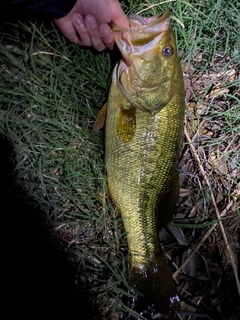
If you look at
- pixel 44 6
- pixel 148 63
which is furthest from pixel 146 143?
pixel 44 6

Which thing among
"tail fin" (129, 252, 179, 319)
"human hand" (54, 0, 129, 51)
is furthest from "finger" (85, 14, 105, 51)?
"tail fin" (129, 252, 179, 319)

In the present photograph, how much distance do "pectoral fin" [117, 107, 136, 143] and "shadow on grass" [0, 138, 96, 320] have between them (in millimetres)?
753

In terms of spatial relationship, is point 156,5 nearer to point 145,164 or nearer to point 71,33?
point 71,33

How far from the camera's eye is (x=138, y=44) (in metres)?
2.34

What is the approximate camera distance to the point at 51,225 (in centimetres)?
261

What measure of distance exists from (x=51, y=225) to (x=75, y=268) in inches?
12.8

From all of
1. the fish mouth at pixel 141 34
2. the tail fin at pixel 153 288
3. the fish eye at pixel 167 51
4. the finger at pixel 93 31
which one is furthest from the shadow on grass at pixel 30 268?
the fish eye at pixel 167 51

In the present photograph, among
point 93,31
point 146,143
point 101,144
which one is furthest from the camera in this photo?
point 101,144

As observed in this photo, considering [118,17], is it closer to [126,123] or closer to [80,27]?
[80,27]

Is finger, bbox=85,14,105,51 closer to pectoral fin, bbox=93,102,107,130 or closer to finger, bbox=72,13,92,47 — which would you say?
finger, bbox=72,13,92,47

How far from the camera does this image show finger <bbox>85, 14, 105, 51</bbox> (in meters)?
2.53

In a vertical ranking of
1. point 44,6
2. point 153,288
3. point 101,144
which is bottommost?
point 153,288

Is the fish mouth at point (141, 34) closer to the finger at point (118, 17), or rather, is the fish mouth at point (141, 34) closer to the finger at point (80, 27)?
the finger at point (118, 17)

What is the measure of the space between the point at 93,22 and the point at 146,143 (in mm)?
842
